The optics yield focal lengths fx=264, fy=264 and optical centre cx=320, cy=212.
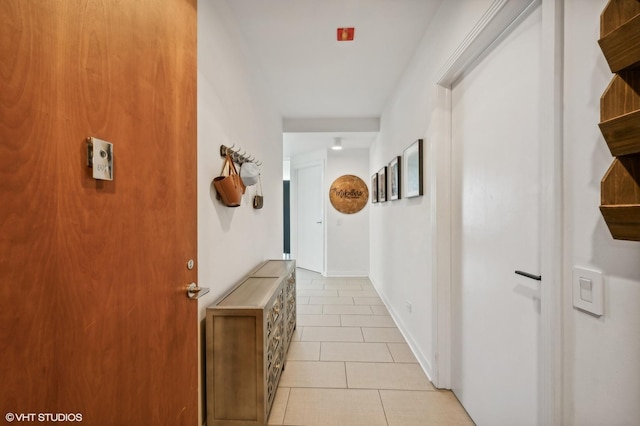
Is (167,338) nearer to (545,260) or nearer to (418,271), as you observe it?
(545,260)

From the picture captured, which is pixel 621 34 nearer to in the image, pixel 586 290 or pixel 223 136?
pixel 586 290

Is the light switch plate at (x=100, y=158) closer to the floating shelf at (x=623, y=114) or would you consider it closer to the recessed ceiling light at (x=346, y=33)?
the floating shelf at (x=623, y=114)

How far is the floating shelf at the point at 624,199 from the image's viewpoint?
600mm

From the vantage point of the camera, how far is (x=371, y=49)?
2311mm

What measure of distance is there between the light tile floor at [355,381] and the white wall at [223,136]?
775mm

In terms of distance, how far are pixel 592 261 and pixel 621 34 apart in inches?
23.2

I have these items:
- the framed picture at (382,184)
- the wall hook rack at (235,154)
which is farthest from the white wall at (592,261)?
the framed picture at (382,184)

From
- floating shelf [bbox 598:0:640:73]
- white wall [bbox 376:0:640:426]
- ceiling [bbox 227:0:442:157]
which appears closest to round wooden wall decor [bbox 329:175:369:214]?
ceiling [bbox 227:0:442:157]

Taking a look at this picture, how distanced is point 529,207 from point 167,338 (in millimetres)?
1515

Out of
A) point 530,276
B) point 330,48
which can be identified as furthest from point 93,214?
point 330,48

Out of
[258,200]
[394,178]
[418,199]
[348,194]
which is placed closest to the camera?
[418,199]

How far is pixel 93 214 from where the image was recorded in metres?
0.68

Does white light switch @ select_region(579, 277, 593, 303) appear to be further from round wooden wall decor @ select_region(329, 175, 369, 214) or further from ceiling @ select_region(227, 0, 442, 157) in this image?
round wooden wall decor @ select_region(329, 175, 369, 214)

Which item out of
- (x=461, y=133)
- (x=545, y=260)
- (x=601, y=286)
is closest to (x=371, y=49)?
(x=461, y=133)
